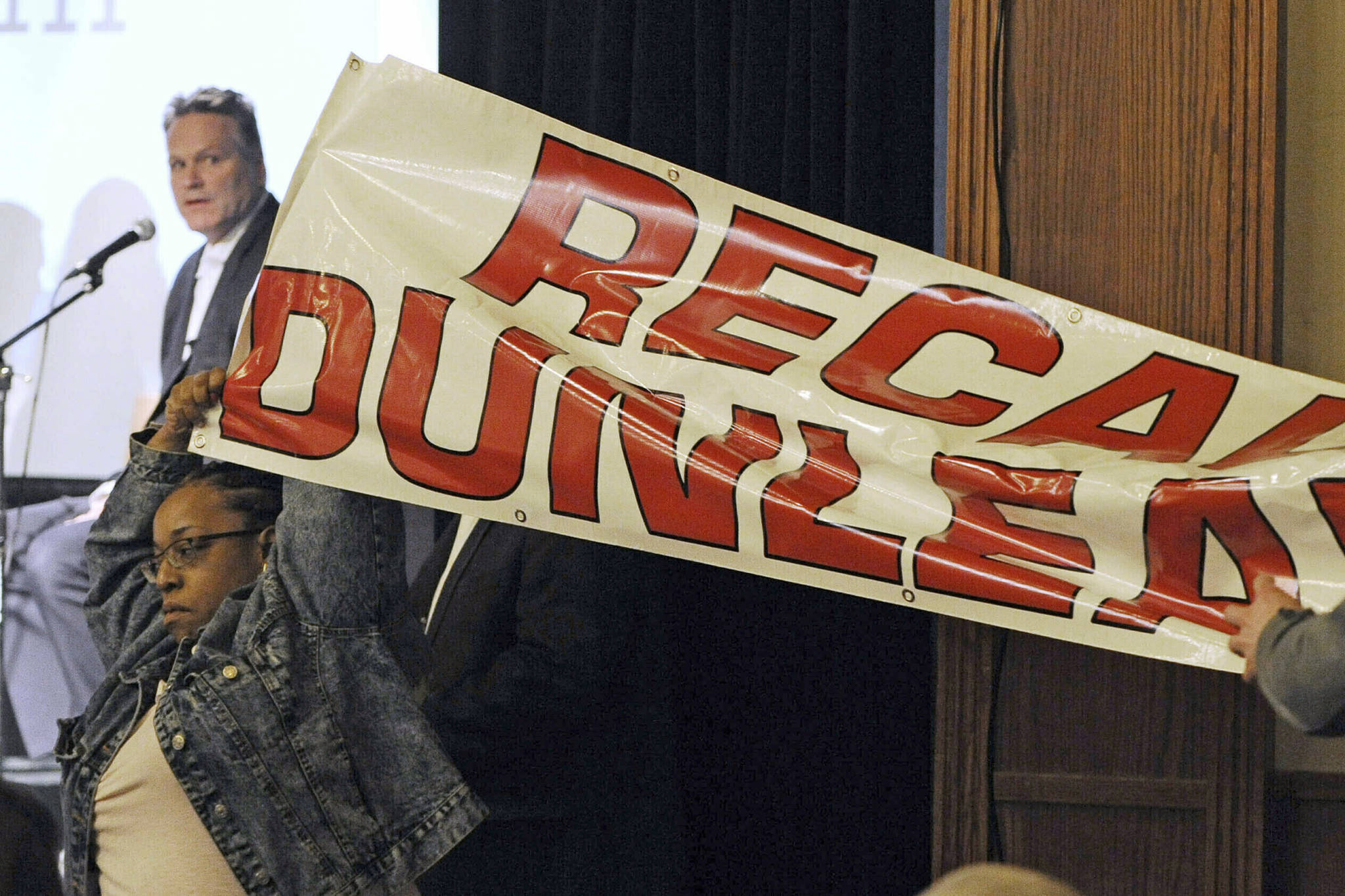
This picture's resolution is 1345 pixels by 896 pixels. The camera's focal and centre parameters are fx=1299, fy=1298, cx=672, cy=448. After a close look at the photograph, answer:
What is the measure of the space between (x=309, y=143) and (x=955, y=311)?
827 mm

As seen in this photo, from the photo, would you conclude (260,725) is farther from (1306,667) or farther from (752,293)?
(1306,667)

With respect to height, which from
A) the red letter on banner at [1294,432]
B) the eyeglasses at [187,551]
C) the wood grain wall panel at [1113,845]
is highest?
the red letter on banner at [1294,432]

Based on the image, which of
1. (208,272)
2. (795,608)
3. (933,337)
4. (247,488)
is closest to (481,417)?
(247,488)

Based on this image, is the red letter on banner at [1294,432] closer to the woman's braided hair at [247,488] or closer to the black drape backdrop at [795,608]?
the black drape backdrop at [795,608]

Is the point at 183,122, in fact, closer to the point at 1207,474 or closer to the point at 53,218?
the point at 53,218

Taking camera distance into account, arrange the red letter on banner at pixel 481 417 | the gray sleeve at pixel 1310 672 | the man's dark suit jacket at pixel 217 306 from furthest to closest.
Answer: the man's dark suit jacket at pixel 217 306 < the red letter on banner at pixel 481 417 < the gray sleeve at pixel 1310 672

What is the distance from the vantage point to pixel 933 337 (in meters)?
1.55

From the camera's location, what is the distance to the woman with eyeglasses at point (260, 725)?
4.63 ft

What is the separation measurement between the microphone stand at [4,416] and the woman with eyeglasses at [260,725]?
0.72 meters

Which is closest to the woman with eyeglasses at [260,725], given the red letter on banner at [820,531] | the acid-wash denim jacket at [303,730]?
the acid-wash denim jacket at [303,730]

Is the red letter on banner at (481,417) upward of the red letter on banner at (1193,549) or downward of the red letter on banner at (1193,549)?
upward

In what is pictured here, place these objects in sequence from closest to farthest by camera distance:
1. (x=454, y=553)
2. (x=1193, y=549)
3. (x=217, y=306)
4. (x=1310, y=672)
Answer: (x=1310, y=672), (x=1193, y=549), (x=454, y=553), (x=217, y=306)

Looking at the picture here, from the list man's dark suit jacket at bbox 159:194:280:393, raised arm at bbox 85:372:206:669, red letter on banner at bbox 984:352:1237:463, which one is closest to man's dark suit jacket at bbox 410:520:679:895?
raised arm at bbox 85:372:206:669

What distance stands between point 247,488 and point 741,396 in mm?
611
